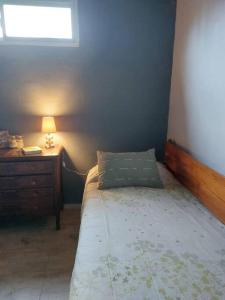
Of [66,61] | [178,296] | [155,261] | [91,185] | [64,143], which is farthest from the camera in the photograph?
[64,143]

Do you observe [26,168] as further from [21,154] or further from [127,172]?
[127,172]

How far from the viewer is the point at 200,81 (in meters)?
2.09

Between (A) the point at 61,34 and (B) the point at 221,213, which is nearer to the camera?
(B) the point at 221,213

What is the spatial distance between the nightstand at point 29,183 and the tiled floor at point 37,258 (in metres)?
0.18

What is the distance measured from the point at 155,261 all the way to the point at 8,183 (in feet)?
5.49

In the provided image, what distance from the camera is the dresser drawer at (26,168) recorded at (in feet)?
7.29

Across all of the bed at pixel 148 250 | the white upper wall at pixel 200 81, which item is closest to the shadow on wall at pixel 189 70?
the white upper wall at pixel 200 81

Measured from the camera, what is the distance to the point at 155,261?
1158mm

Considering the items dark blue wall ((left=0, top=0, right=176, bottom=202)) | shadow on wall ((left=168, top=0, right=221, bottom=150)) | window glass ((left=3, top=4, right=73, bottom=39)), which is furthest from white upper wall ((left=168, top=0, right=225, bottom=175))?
window glass ((left=3, top=4, right=73, bottom=39))

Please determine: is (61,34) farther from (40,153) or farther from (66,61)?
(40,153)

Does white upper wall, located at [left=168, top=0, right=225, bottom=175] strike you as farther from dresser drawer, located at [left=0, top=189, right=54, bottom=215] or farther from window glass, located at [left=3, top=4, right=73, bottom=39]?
dresser drawer, located at [left=0, top=189, right=54, bottom=215]

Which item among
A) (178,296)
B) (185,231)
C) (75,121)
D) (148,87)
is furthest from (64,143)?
(178,296)

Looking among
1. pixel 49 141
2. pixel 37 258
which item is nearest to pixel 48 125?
pixel 49 141

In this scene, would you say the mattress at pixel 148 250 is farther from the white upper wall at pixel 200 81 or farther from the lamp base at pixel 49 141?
the lamp base at pixel 49 141
